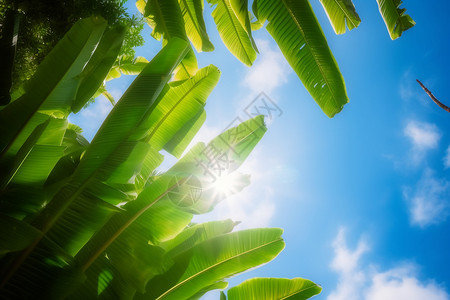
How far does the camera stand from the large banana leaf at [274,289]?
6.56 ft

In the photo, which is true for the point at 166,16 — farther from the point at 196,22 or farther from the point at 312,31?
the point at 312,31

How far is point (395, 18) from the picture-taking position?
1873 mm

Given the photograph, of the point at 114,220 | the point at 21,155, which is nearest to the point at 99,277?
the point at 114,220

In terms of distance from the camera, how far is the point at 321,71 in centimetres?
198

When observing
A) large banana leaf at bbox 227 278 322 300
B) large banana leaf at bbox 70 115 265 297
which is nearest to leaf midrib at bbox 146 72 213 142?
large banana leaf at bbox 70 115 265 297

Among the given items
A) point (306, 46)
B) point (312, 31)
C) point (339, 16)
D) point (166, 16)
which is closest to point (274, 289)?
point (306, 46)

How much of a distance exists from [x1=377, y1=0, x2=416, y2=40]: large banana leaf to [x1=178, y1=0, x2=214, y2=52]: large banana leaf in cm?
137

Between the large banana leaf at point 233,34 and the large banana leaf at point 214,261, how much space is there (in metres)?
1.63

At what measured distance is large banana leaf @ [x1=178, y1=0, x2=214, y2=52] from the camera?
7.38ft

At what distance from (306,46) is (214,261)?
1750 millimetres

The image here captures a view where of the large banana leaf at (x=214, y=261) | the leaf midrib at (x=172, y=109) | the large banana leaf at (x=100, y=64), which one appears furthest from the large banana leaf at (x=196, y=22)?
the large banana leaf at (x=214, y=261)

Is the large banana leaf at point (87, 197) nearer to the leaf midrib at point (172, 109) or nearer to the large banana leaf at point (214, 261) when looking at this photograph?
the leaf midrib at point (172, 109)

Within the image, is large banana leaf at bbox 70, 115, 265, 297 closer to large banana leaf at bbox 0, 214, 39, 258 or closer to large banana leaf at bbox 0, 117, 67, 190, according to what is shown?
large banana leaf at bbox 0, 214, 39, 258

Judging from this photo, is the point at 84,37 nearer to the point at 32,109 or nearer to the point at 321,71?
the point at 32,109
